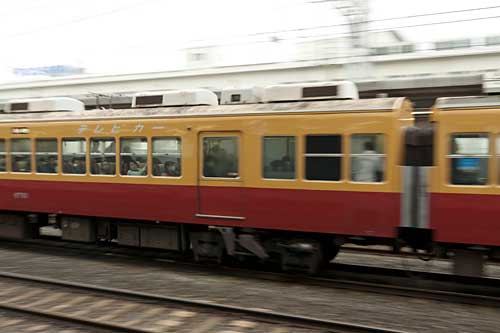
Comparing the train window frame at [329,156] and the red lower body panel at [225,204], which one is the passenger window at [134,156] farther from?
the train window frame at [329,156]

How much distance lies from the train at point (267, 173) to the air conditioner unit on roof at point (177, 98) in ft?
0.09

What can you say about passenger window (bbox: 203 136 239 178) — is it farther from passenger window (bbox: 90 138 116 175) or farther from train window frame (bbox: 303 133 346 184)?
passenger window (bbox: 90 138 116 175)

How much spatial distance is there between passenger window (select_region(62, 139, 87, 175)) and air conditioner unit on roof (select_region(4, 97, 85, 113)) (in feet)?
3.30

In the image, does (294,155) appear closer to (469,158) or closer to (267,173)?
(267,173)

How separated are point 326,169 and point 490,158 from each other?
226 centimetres

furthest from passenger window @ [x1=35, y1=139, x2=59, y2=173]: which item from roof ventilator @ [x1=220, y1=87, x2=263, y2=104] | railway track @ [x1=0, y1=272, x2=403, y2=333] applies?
roof ventilator @ [x1=220, y1=87, x2=263, y2=104]

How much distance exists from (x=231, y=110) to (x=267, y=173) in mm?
1249

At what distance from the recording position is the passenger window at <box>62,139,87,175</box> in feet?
31.6

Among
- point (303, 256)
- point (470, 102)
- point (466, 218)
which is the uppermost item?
point (470, 102)

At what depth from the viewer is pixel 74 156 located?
9719mm

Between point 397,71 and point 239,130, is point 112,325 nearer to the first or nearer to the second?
point 239,130

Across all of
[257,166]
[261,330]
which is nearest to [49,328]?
[261,330]

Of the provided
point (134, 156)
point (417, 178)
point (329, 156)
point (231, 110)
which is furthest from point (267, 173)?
point (134, 156)

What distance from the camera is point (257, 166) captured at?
26.7ft
